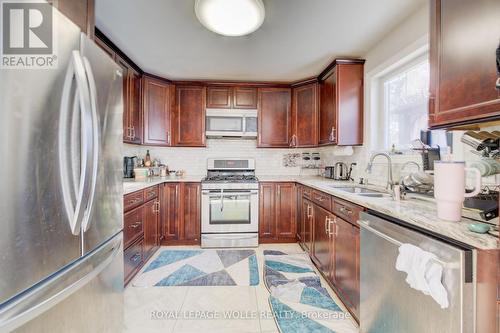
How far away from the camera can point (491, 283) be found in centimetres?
81

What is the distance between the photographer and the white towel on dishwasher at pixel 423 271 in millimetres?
879

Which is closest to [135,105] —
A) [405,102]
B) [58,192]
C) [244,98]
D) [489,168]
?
[244,98]

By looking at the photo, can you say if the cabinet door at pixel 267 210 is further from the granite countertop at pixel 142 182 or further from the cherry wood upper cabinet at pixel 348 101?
the cherry wood upper cabinet at pixel 348 101

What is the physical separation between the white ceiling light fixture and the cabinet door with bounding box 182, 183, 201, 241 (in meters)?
2.06

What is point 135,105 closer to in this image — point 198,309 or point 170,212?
point 170,212

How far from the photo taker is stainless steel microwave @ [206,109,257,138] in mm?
3391

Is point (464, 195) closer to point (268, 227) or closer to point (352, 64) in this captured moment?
point (352, 64)

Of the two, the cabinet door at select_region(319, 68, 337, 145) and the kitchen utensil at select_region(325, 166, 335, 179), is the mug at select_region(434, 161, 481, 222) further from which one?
A: the kitchen utensil at select_region(325, 166, 335, 179)

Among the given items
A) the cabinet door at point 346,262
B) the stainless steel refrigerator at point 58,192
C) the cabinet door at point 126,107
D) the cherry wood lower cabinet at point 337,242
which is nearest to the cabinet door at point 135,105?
the cabinet door at point 126,107

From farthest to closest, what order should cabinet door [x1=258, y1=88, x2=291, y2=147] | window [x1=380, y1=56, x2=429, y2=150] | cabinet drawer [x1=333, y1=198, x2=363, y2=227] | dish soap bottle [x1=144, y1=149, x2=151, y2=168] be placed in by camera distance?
1. cabinet door [x1=258, y1=88, x2=291, y2=147]
2. dish soap bottle [x1=144, y1=149, x2=151, y2=168]
3. window [x1=380, y1=56, x2=429, y2=150]
4. cabinet drawer [x1=333, y1=198, x2=363, y2=227]

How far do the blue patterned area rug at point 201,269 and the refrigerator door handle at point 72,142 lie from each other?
165 centimetres

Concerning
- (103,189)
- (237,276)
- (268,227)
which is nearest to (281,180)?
(268,227)

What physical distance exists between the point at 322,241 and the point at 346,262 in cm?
50

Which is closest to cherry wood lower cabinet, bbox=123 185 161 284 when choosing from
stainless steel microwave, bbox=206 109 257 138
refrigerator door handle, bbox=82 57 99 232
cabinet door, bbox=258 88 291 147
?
refrigerator door handle, bbox=82 57 99 232
